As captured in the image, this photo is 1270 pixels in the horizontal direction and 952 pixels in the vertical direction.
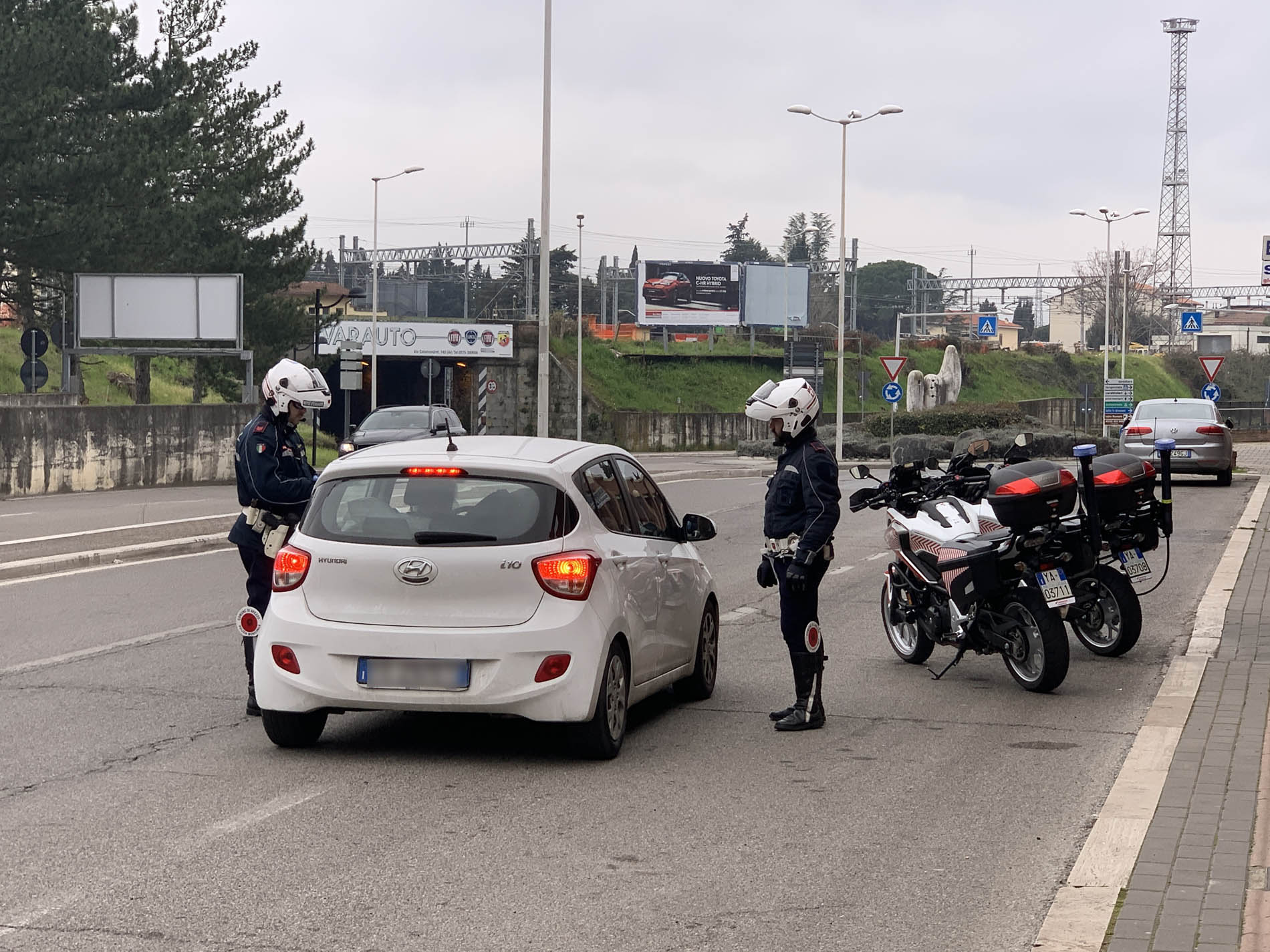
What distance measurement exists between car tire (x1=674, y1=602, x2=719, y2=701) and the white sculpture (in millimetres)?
55770

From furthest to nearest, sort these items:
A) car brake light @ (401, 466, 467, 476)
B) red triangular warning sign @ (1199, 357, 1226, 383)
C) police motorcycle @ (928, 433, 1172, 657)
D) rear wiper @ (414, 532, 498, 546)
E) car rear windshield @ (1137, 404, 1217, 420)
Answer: red triangular warning sign @ (1199, 357, 1226, 383), car rear windshield @ (1137, 404, 1217, 420), police motorcycle @ (928, 433, 1172, 657), car brake light @ (401, 466, 467, 476), rear wiper @ (414, 532, 498, 546)

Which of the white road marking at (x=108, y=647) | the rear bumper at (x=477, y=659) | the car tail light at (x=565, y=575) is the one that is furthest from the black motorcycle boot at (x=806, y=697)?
the white road marking at (x=108, y=647)

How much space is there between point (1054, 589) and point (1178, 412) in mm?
21730

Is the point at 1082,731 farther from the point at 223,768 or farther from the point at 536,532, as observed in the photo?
the point at 223,768

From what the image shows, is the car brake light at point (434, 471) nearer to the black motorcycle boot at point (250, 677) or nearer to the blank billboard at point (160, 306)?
the black motorcycle boot at point (250, 677)

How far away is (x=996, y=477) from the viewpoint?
9523 millimetres

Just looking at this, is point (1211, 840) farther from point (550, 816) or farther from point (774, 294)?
point (774, 294)

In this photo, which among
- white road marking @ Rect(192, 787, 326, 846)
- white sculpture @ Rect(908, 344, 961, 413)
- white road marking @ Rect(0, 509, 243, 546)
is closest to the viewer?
white road marking @ Rect(192, 787, 326, 846)

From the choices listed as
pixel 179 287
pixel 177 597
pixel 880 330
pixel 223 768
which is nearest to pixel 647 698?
pixel 223 768

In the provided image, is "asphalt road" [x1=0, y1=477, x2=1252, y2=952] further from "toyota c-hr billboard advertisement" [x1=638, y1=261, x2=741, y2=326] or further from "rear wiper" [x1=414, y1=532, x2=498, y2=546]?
"toyota c-hr billboard advertisement" [x1=638, y1=261, x2=741, y2=326]

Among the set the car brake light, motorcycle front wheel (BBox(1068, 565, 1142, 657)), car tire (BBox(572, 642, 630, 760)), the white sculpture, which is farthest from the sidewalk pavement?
the white sculpture

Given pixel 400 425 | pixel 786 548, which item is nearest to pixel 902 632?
pixel 786 548

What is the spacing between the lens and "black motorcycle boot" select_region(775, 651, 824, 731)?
8258 millimetres

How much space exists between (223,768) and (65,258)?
3546 centimetres
